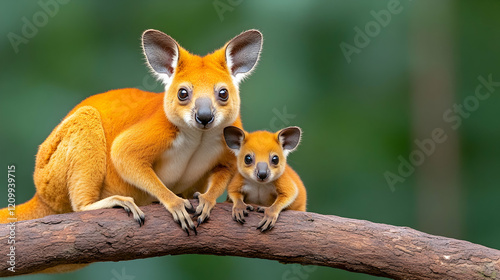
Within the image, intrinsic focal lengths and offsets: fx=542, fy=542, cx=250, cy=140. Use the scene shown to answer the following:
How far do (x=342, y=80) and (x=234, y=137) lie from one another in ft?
12.6

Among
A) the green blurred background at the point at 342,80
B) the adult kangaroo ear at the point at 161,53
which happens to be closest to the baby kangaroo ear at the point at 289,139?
the adult kangaroo ear at the point at 161,53

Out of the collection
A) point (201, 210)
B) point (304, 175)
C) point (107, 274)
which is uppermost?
point (304, 175)

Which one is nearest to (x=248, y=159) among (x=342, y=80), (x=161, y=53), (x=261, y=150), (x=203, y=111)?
(x=261, y=150)

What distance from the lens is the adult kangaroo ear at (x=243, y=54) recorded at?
457 cm

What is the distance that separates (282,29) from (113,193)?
4.37 meters

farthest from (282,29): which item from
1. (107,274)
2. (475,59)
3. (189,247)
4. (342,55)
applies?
(189,247)

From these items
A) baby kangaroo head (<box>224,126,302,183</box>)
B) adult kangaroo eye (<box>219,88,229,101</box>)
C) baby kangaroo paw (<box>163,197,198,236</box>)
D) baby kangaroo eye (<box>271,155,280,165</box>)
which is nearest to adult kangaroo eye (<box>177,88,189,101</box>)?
adult kangaroo eye (<box>219,88,229,101</box>)

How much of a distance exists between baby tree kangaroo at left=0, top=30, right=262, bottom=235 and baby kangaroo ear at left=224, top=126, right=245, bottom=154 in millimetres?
57

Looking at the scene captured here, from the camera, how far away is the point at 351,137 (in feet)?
26.1

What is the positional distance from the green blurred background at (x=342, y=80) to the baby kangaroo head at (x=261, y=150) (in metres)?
2.51

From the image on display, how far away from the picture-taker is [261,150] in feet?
15.6

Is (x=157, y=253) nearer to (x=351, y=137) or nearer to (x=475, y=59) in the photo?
(x=351, y=137)

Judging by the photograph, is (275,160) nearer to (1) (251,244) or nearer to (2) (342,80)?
(1) (251,244)

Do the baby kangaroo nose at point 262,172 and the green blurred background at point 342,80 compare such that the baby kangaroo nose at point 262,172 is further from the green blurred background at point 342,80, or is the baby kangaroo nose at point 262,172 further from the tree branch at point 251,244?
the green blurred background at point 342,80
